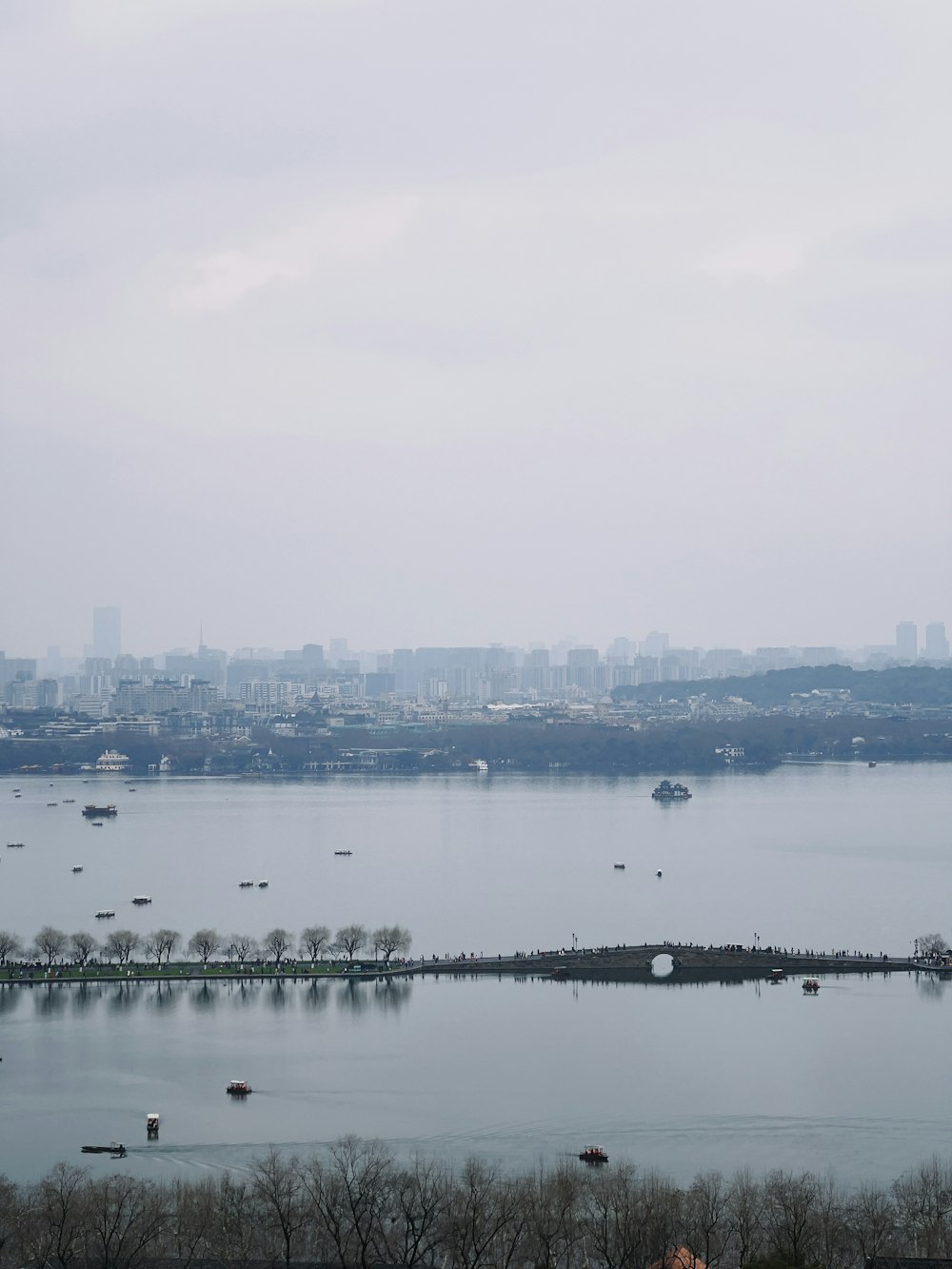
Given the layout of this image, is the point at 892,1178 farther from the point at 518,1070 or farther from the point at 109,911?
the point at 109,911

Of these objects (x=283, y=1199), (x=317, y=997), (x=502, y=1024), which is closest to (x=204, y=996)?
(x=317, y=997)

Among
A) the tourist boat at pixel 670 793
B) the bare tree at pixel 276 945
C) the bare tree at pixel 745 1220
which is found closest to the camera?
the bare tree at pixel 745 1220

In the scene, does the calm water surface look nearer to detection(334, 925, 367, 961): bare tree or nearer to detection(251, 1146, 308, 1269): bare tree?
detection(334, 925, 367, 961): bare tree

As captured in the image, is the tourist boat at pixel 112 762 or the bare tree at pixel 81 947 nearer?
the bare tree at pixel 81 947

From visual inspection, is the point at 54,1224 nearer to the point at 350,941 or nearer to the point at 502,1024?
the point at 502,1024

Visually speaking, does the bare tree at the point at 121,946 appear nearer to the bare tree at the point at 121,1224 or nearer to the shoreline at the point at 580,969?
the shoreline at the point at 580,969

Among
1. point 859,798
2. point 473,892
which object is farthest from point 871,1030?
point 859,798

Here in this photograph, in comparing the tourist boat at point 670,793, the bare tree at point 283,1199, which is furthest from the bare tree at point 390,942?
the tourist boat at point 670,793

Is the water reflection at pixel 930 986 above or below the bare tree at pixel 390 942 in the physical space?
below
